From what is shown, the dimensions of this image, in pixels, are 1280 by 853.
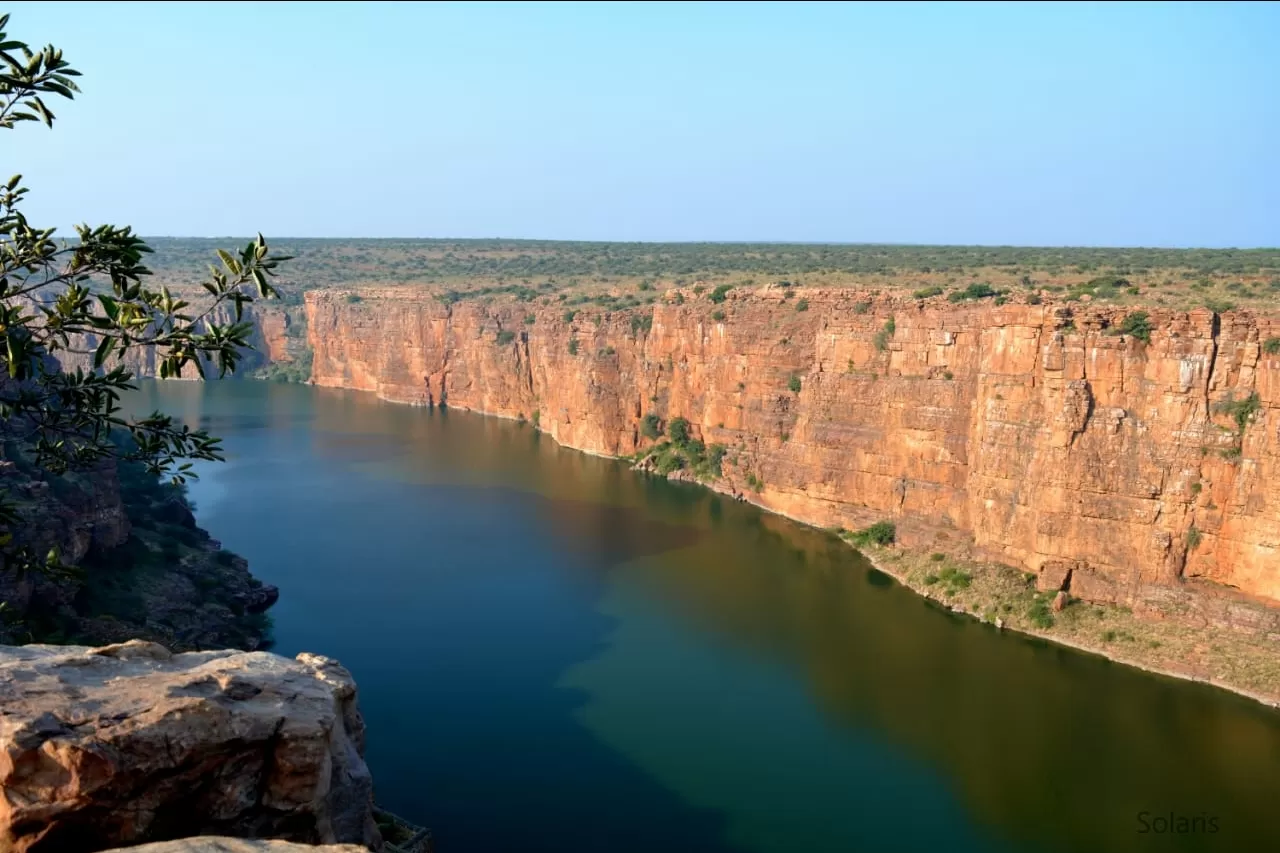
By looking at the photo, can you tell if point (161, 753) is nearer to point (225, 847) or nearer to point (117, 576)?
point (225, 847)

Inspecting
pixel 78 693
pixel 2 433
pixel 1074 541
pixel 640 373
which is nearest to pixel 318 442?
pixel 640 373

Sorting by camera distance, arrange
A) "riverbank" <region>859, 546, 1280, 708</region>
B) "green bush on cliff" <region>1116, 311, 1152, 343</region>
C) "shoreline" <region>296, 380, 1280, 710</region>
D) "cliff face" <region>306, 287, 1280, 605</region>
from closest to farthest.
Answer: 1. "shoreline" <region>296, 380, 1280, 710</region>
2. "riverbank" <region>859, 546, 1280, 708</region>
3. "cliff face" <region>306, 287, 1280, 605</region>
4. "green bush on cliff" <region>1116, 311, 1152, 343</region>

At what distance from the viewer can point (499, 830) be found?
17250mm

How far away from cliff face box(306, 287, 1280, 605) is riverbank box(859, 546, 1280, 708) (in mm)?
705

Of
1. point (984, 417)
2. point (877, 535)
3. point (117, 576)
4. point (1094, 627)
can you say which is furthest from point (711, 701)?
point (117, 576)

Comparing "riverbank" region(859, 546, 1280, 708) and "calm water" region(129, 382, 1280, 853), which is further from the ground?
"riverbank" region(859, 546, 1280, 708)

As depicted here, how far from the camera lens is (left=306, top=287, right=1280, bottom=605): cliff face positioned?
24.4 m

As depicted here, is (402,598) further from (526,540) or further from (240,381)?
(240,381)

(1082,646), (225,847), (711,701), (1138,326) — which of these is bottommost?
(711,701)

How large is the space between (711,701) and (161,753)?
1709 centimetres

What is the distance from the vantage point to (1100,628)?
25594 mm

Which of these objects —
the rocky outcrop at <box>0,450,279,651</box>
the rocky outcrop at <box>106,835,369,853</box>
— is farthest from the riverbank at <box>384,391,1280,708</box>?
the rocky outcrop at <box>106,835,369,853</box>

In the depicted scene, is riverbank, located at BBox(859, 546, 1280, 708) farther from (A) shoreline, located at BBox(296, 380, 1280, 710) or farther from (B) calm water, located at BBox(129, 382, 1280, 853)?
(B) calm water, located at BBox(129, 382, 1280, 853)

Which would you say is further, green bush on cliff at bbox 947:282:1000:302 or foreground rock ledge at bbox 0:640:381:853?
green bush on cliff at bbox 947:282:1000:302
